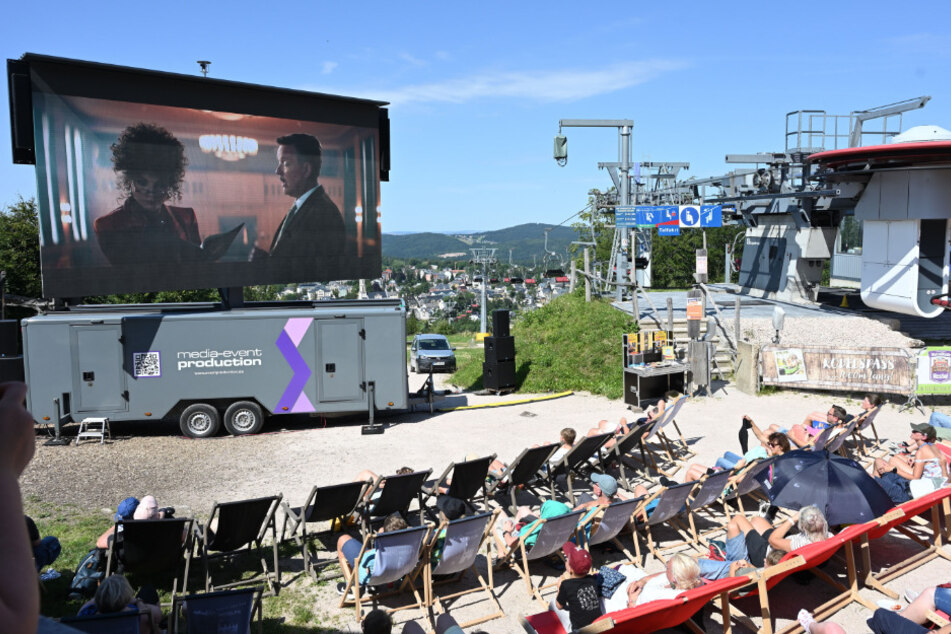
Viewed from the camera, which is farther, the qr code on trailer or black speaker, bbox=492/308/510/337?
black speaker, bbox=492/308/510/337

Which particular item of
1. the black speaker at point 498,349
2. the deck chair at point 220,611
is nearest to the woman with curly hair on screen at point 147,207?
the black speaker at point 498,349

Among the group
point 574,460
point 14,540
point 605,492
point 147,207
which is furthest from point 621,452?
point 14,540

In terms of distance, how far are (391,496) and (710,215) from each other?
18.5 metres

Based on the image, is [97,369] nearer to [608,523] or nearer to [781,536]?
[608,523]

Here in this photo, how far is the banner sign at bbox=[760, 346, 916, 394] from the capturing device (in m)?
13.6

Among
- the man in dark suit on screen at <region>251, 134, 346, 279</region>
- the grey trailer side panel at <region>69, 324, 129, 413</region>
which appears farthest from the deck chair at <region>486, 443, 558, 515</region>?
the grey trailer side panel at <region>69, 324, 129, 413</region>

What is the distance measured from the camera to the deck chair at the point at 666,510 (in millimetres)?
6867

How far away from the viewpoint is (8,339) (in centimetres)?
1212

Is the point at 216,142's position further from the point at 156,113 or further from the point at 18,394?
the point at 18,394

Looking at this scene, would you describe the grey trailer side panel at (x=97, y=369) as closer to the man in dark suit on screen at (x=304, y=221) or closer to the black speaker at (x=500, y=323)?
the man in dark suit on screen at (x=304, y=221)

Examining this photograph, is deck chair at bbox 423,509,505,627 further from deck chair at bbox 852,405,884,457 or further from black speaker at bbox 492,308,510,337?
black speaker at bbox 492,308,510,337

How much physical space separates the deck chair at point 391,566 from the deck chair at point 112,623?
6.35 ft

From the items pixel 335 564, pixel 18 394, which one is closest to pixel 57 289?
pixel 335 564

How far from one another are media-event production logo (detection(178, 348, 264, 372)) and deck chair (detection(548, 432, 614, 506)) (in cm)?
606
